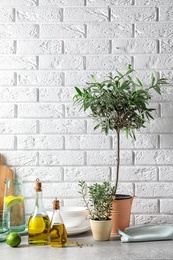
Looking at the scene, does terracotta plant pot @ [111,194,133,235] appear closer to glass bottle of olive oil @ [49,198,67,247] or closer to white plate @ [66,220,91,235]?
white plate @ [66,220,91,235]

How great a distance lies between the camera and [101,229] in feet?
6.55

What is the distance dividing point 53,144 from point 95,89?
0.38 meters

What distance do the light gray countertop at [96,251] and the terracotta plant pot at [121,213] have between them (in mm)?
106

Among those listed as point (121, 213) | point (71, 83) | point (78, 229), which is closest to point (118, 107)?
point (71, 83)

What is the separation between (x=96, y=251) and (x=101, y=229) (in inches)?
6.1

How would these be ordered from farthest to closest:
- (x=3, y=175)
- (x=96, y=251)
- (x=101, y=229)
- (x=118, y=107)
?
(x=3, y=175) → (x=118, y=107) → (x=101, y=229) → (x=96, y=251)

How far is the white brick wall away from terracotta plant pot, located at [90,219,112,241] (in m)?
0.34

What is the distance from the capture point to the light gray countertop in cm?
178

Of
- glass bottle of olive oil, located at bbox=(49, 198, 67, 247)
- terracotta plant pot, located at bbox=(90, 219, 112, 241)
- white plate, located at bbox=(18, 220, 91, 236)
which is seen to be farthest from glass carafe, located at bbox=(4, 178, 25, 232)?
terracotta plant pot, located at bbox=(90, 219, 112, 241)

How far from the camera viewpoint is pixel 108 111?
213cm

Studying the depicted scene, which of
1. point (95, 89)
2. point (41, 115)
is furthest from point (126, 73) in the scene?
point (41, 115)

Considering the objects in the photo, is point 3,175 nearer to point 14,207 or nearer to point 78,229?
point 14,207

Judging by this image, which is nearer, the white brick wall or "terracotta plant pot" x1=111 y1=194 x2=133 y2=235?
A: "terracotta plant pot" x1=111 y1=194 x2=133 y2=235

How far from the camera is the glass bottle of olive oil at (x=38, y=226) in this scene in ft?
6.55
